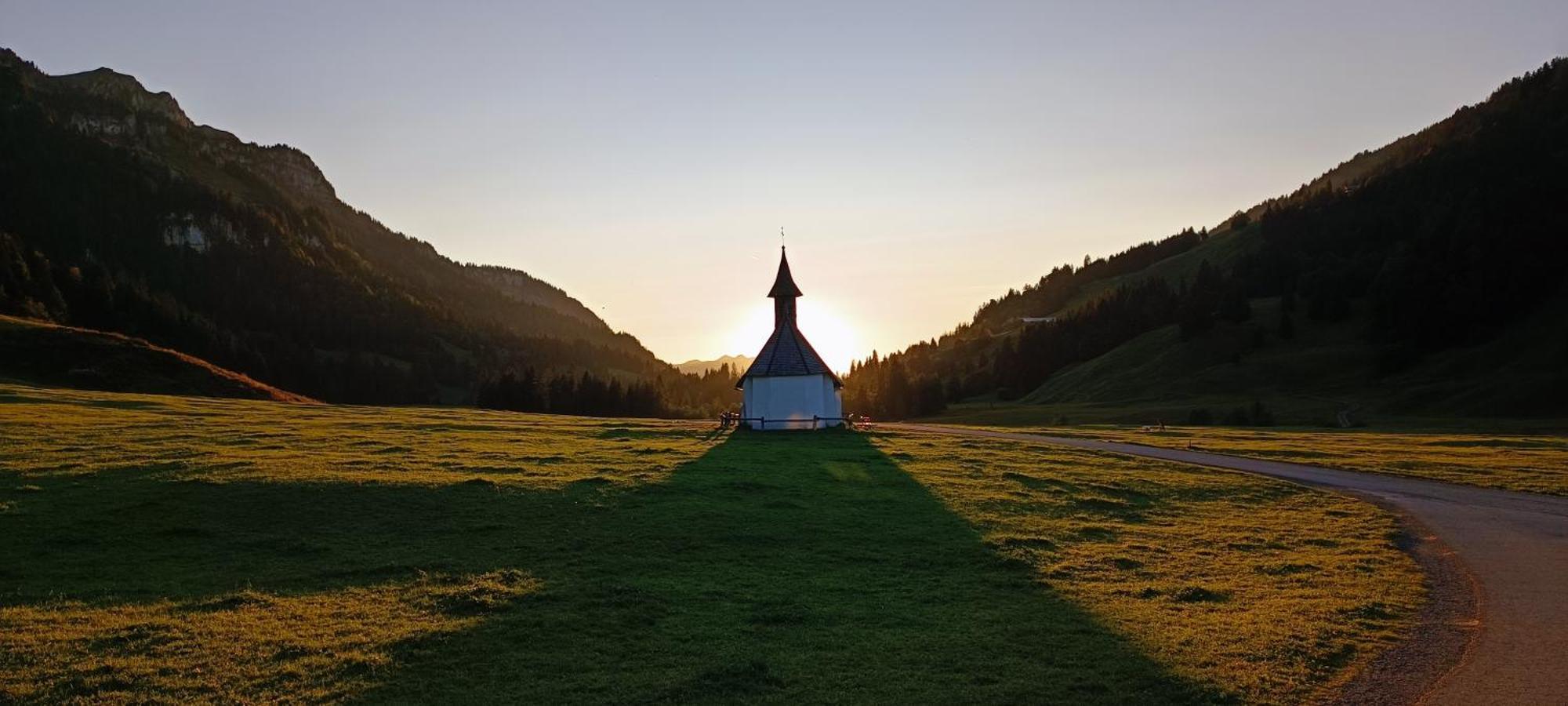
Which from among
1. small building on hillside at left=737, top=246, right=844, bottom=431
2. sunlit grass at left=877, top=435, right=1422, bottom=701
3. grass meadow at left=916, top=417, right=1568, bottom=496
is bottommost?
sunlit grass at left=877, top=435, right=1422, bottom=701

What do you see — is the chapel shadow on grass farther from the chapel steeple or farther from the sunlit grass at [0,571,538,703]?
the chapel steeple

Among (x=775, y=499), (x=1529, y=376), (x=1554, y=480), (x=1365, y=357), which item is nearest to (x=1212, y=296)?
(x=1365, y=357)

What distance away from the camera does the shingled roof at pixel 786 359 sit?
68.8 meters

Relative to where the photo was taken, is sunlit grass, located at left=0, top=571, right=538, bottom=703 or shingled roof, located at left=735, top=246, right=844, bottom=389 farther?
shingled roof, located at left=735, top=246, right=844, bottom=389

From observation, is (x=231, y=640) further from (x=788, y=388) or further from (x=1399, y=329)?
(x=1399, y=329)

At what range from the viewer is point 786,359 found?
228 feet

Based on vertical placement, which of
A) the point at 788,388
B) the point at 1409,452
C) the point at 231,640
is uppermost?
the point at 788,388

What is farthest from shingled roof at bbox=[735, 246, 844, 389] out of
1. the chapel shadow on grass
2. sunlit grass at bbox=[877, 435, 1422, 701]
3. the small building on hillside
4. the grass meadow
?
the chapel shadow on grass

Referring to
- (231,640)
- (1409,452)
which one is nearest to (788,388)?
(1409,452)

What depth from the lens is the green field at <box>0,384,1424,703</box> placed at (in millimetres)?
13000

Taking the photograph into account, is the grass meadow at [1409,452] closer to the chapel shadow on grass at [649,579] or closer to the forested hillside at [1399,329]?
the chapel shadow on grass at [649,579]

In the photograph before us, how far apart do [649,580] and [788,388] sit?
164 feet

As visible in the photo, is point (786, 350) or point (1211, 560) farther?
point (786, 350)

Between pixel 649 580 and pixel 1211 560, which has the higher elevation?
pixel 649 580
